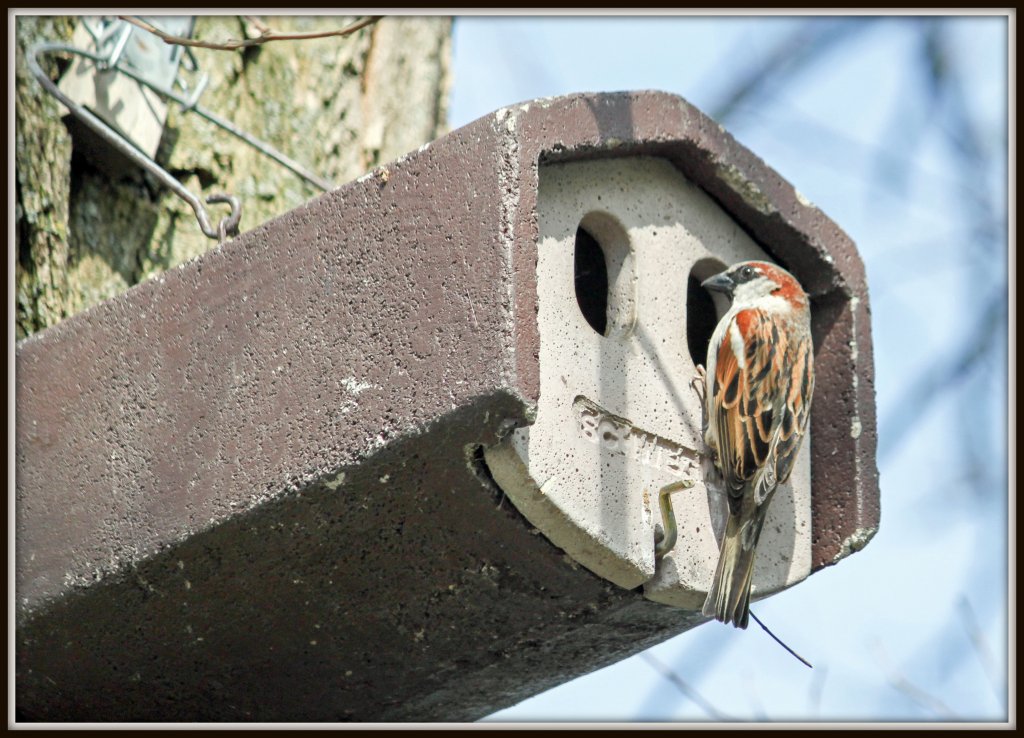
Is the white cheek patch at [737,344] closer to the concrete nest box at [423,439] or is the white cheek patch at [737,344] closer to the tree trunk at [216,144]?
the concrete nest box at [423,439]

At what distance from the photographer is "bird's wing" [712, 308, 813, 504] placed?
2.89m

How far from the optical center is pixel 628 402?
2713mm

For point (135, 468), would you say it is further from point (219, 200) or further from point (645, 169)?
point (645, 169)

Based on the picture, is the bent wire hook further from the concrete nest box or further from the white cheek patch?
the white cheek patch

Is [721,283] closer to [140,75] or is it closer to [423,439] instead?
[423,439]

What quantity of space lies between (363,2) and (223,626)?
1.25m

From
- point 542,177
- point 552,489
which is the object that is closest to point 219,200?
point 542,177

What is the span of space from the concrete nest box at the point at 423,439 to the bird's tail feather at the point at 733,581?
0.13 feet

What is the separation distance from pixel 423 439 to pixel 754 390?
0.89m

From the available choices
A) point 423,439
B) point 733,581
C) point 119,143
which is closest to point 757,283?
point 733,581

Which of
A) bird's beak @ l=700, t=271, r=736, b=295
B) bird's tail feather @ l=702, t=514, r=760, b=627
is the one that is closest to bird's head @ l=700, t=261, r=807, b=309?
bird's beak @ l=700, t=271, r=736, b=295

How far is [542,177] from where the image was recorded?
8.89 feet

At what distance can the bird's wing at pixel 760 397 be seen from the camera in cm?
289

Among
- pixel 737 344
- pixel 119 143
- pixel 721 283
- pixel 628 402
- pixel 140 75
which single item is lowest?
pixel 628 402
